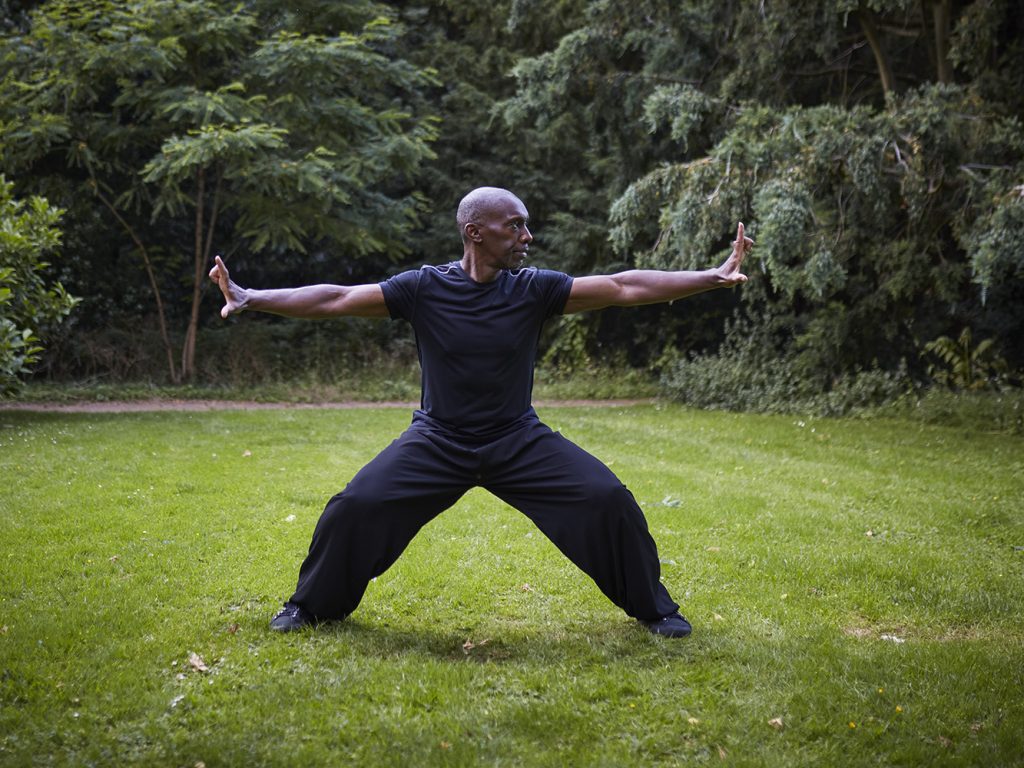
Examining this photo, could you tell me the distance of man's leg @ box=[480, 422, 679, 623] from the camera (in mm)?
4578

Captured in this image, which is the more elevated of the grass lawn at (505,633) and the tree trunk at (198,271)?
the tree trunk at (198,271)

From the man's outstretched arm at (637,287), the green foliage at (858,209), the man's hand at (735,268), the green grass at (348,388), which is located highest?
the green foliage at (858,209)

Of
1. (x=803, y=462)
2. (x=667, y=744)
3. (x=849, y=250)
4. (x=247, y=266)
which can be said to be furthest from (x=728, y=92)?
(x=667, y=744)

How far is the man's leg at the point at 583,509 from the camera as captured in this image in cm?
458

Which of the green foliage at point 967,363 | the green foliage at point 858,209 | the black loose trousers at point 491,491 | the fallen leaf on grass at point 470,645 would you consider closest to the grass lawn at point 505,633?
the fallen leaf on grass at point 470,645

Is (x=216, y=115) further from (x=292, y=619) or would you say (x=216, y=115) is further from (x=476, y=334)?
(x=292, y=619)

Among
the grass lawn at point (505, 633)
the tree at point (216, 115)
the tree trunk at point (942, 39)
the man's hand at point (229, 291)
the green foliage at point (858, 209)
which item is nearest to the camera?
the grass lawn at point (505, 633)

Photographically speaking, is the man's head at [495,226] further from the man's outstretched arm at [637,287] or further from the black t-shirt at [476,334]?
the man's outstretched arm at [637,287]

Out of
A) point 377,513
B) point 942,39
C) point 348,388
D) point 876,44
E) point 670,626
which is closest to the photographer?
point 377,513

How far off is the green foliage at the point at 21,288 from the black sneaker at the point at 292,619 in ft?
23.4

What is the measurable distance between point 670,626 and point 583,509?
2.50 feet

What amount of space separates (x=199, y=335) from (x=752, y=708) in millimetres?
16944

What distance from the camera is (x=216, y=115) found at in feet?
50.1

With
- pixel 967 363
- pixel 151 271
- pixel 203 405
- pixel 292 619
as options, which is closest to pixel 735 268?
pixel 292 619
